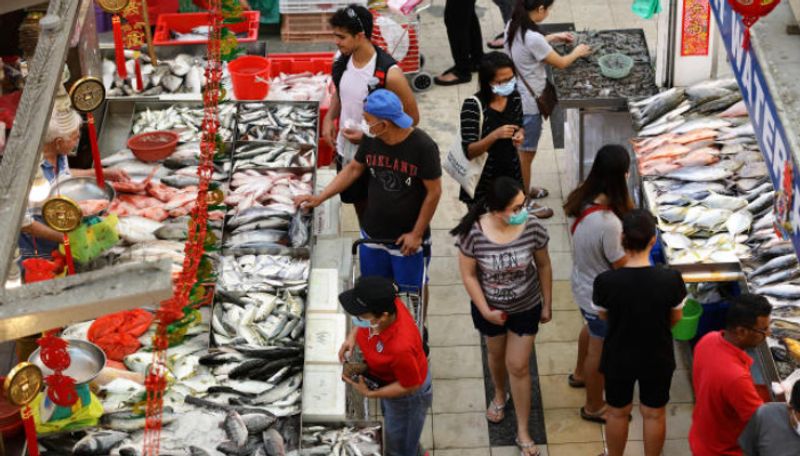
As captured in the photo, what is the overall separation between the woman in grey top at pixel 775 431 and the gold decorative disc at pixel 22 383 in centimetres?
318

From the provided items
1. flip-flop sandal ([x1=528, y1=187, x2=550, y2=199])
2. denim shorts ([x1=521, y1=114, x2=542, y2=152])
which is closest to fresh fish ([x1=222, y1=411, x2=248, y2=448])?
denim shorts ([x1=521, y1=114, x2=542, y2=152])

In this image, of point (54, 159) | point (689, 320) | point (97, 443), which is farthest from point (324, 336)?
point (689, 320)

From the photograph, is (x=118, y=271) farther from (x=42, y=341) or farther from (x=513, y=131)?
(x=513, y=131)

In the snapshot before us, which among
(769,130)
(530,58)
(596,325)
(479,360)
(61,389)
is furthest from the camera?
(530,58)

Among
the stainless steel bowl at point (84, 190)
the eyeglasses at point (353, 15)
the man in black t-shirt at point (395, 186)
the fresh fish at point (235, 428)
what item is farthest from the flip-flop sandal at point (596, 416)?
the stainless steel bowl at point (84, 190)

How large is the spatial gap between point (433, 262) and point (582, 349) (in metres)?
2.02

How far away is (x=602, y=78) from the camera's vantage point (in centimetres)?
945

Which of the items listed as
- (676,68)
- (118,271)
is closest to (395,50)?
(676,68)

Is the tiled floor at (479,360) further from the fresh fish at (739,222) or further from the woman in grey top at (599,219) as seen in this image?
the fresh fish at (739,222)

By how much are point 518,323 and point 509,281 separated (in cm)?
32

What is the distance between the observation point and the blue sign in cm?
532

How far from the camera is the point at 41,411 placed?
6250 millimetres

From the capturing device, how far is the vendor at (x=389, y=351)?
5.77 m

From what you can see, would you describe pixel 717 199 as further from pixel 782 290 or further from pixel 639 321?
pixel 639 321
